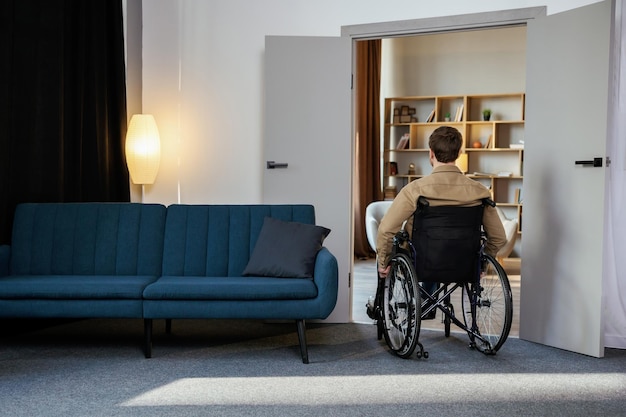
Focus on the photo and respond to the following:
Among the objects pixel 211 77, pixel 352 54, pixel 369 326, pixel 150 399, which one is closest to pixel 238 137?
pixel 211 77

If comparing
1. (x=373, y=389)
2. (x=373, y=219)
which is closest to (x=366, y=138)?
(x=373, y=219)

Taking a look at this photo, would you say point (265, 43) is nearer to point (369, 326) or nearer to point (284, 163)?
point (284, 163)

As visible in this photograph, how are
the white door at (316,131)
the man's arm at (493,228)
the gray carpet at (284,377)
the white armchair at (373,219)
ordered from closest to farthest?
the gray carpet at (284,377), the man's arm at (493,228), the white door at (316,131), the white armchair at (373,219)

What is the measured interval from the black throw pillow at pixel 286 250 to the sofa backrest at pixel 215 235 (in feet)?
0.52

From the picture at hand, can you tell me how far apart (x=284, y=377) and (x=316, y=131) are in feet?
6.71

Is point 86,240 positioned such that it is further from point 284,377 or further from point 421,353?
point 421,353

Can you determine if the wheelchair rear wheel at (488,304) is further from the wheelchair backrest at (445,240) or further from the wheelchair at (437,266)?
the wheelchair backrest at (445,240)

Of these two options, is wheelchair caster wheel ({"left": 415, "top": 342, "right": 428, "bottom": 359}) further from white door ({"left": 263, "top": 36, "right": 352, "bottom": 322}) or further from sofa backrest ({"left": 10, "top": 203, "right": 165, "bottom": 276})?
sofa backrest ({"left": 10, "top": 203, "right": 165, "bottom": 276})

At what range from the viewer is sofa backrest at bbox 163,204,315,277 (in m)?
4.29

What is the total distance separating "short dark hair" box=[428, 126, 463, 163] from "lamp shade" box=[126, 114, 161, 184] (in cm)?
230

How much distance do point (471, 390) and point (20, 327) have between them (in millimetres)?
2816

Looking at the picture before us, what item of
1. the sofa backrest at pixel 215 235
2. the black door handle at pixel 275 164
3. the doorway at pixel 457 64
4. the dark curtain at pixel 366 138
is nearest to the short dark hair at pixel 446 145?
the sofa backrest at pixel 215 235

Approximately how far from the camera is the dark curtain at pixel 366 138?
8.82 metres

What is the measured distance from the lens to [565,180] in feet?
13.5
